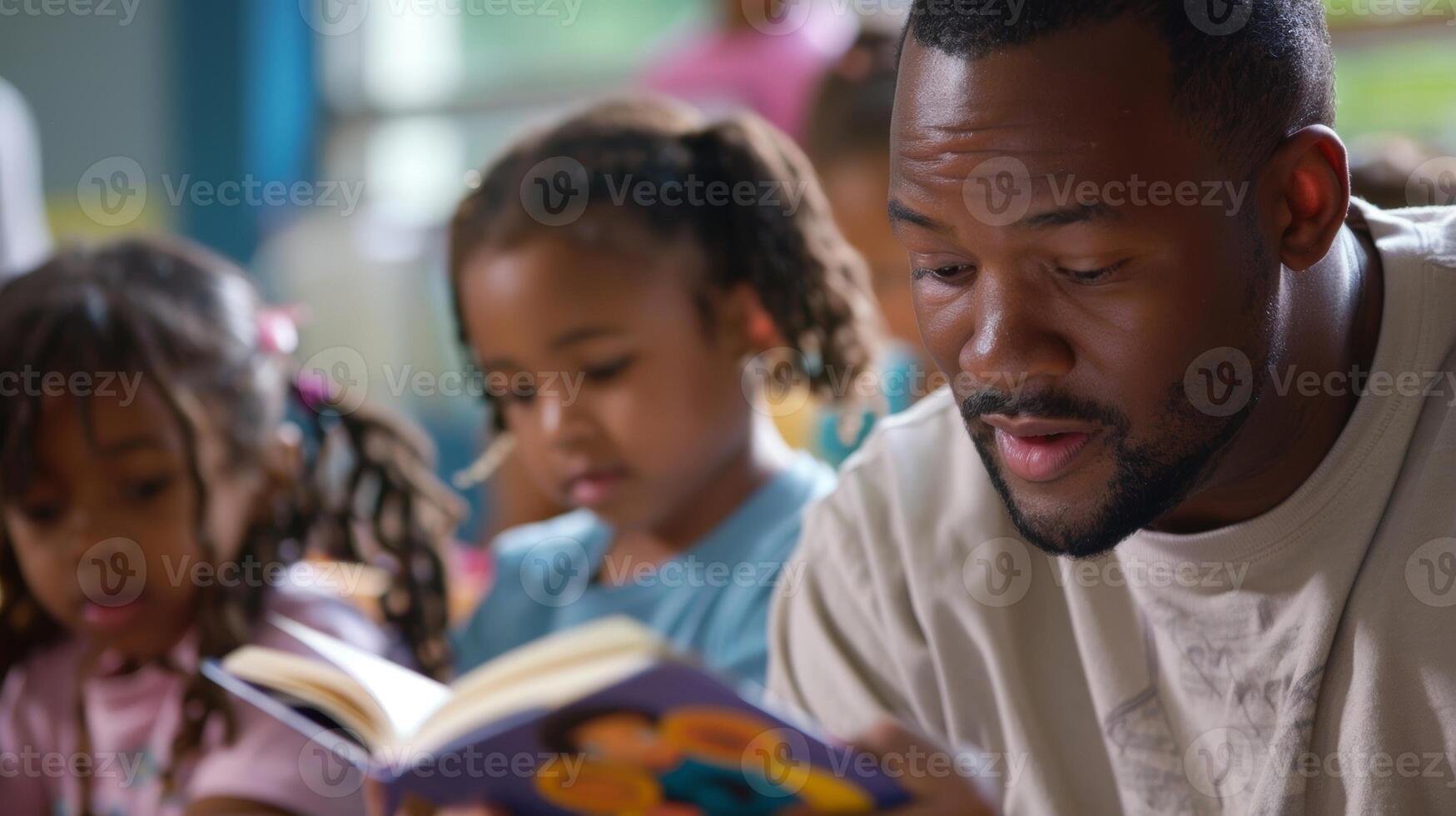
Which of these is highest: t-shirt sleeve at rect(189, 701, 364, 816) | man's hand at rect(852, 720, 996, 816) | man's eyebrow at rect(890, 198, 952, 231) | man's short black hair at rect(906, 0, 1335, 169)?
man's short black hair at rect(906, 0, 1335, 169)

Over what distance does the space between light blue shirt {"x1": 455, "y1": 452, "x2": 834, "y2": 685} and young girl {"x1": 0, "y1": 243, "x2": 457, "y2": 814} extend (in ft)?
0.25

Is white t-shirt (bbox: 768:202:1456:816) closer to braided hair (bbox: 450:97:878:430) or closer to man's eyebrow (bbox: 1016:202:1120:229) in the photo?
man's eyebrow (bbox: 1016:202:1120:229)

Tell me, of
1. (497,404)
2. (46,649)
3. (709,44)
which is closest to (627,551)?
(497,404)

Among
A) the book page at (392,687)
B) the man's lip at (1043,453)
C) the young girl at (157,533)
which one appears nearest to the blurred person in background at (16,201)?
the young girl at (157,533)

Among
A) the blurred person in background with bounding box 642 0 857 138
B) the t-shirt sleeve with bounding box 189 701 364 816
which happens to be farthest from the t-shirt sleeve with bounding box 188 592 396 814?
the blurred person in background with bounding box 642 0 857 138

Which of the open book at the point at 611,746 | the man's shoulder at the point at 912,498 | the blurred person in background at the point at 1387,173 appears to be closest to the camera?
the open book at the point at 611,746

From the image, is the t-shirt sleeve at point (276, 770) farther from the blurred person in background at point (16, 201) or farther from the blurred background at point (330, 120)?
the blurred background at point (330, 120)

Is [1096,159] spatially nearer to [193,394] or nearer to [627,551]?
[627,551]

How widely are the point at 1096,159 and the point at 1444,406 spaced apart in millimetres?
252

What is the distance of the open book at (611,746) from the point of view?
0.72 meters

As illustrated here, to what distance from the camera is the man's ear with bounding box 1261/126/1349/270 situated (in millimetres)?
819

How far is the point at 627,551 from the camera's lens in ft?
4.92

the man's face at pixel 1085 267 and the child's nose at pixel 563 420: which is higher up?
the man's face at pixel 1085 267

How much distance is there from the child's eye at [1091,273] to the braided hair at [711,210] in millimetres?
667
